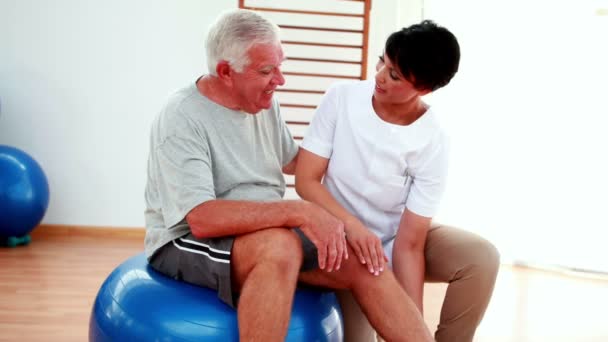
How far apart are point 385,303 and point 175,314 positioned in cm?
52

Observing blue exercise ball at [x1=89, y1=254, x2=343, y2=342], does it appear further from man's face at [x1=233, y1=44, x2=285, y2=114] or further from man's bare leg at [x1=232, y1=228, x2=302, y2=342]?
man's face at [x1=233, y1=44, x2=285, y2=114]

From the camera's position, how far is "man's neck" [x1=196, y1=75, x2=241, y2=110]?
1975 millimetres

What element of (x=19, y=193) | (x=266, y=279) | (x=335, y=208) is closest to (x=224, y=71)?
(x=335, y=208)

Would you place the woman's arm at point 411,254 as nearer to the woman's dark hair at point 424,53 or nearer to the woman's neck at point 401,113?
the woman's neck at point 401,113

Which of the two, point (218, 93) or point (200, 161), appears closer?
point (200, 161)

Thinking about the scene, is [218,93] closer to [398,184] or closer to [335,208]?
[335,208]

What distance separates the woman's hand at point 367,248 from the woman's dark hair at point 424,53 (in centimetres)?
42

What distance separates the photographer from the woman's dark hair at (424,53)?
1873 mm

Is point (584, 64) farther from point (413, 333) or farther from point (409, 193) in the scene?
point (413, 333)

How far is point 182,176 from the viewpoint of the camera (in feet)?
5.85

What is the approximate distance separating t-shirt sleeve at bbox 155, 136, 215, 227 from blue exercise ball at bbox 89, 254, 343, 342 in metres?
0.18

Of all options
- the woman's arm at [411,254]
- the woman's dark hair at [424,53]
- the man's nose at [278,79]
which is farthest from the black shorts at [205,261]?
the woman's dark hair at [424,53]

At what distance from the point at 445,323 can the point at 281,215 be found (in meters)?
0.69

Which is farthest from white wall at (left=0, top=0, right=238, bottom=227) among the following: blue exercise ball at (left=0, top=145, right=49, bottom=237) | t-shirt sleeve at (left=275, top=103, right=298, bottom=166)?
t-shirt sleeve at (left=275, top=103, right=298, bottom=166)
